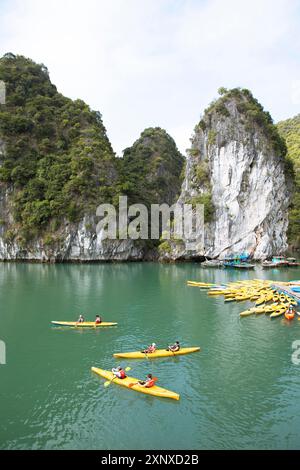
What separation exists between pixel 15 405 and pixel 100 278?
31.1 m

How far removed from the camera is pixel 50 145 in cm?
6962

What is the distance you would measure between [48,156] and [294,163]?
5471 cm

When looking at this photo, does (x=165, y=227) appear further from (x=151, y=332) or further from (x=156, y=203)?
(x=151, y=332)

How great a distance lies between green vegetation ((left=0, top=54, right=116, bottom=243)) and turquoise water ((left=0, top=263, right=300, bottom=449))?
3460cm

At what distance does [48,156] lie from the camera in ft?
220

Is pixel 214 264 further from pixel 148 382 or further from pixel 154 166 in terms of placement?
pixel 148 382

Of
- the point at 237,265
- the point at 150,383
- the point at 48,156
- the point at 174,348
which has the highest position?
the point at 48,156

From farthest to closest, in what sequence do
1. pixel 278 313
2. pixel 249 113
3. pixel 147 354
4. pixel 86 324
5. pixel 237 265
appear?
pixel 249 113
pixel 237 265
pixel 278 313
pixel 86 324
pixel 147 354

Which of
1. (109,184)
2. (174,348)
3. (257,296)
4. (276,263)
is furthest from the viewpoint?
(109,184)

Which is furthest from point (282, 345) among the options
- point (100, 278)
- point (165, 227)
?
point (165, 227)

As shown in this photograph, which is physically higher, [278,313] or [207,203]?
[207,203]

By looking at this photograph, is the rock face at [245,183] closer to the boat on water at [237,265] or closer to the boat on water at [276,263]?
the boat on water at [276,263]

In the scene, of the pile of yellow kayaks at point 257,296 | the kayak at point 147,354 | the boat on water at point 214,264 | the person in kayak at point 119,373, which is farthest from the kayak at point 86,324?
the boat on water at point 214,264

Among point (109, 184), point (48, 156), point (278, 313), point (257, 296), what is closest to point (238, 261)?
point (257, 296)
